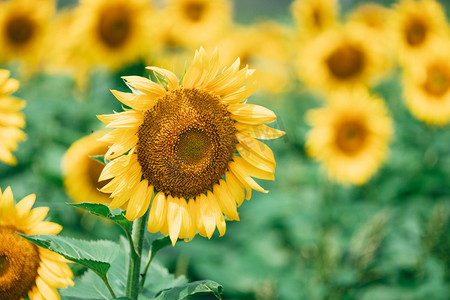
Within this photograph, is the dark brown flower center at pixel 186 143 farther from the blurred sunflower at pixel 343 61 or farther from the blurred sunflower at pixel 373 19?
the blurred sunflower at pixel 373 19

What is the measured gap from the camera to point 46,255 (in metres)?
1.28

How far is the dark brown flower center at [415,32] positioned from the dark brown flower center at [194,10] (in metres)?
2.50

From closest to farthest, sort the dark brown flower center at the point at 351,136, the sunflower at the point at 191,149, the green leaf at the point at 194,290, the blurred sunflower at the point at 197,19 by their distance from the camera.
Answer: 1. the green leaf at the point at 194,290
2. the sunflower at the point at 191,149
3. the dark brown flower center at the point at 351,136
4. the blurred sunflower at the point at 197,19

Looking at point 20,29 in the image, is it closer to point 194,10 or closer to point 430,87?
point 194,10

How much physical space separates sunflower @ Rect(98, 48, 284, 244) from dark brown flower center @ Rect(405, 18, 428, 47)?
4.21 metres

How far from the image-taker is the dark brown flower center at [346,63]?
4.71 m

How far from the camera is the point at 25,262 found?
127 centimetres

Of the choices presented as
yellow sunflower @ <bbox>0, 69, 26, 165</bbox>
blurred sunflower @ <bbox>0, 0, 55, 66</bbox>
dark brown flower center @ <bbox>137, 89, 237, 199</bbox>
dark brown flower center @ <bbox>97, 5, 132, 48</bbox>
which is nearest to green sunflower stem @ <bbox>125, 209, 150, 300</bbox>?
dark brown flower center @ <bbox>137, 89, 237, 199</bbox>

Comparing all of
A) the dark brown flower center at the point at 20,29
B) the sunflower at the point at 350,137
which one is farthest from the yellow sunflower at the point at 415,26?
the dark brown flower center at the point at 20,29

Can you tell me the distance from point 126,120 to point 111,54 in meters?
2.92

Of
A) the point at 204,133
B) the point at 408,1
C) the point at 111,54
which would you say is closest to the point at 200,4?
the point at 111,54

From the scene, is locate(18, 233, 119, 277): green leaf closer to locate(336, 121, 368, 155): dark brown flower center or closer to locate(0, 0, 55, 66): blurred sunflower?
locate(336, 121, 368, 155): dark brown flower center

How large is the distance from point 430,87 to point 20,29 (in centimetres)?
421

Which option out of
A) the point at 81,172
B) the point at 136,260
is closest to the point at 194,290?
the point at 136,260
